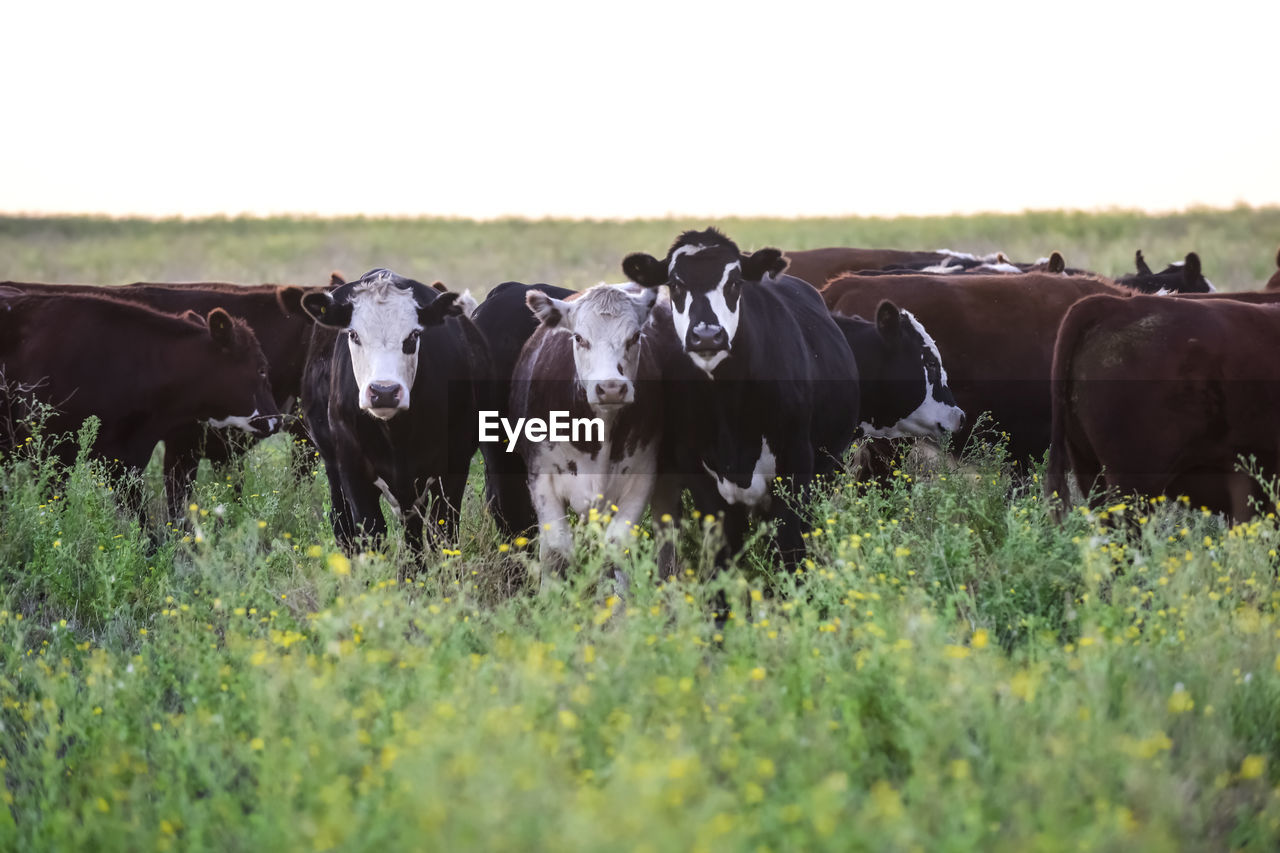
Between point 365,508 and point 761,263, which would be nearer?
point 761,263

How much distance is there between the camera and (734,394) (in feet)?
20.9

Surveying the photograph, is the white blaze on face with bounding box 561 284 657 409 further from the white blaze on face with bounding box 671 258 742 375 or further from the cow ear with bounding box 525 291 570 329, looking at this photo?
the white blaze on face with bounding box 671 258 742 375

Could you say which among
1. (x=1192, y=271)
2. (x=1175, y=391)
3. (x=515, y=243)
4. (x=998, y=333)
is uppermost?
(x=515, y=243)

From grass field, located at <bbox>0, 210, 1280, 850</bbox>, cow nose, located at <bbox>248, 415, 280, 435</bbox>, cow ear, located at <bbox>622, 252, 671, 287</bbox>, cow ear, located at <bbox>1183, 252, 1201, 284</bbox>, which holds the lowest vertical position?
grass field, located at <bbox>0, 210, 1280, 850</bbox>

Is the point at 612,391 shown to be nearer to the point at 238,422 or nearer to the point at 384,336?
the point at 384,336

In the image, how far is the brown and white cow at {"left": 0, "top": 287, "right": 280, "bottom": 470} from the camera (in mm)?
8164

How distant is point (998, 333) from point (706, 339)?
3.79m

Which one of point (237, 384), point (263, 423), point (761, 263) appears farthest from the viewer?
point (263, 423)

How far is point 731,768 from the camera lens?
144 inches

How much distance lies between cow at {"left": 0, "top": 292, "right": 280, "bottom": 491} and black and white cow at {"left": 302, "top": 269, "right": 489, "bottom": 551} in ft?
5.71

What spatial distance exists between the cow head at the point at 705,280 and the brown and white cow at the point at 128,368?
3.40m

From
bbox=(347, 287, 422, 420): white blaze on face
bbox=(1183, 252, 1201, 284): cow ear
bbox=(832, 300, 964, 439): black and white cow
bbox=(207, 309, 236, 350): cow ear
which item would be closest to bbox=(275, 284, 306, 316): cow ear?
bbox=(347, 287, 422, 420): white blaze on face

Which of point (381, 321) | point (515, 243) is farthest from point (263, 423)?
point (515, 243)

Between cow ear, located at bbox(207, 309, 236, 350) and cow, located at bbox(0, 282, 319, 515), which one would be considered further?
cow, located at bbox(0, 282, 319, 515)
